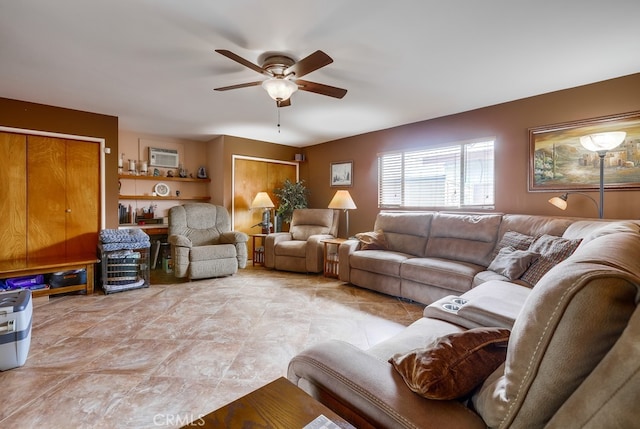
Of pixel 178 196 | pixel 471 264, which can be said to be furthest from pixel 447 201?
pixel 178 196

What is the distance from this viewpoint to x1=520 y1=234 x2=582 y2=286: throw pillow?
7.61 feet

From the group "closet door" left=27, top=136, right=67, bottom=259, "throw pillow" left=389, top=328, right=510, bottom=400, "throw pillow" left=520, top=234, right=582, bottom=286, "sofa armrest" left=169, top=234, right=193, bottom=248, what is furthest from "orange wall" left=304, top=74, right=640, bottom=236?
"closet door" left=27, top=136, right=67, bottom=259

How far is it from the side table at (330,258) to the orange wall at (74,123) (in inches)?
121

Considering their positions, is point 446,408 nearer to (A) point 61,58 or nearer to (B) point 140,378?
(B) point 140,378

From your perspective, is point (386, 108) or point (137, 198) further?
point (137, 198)

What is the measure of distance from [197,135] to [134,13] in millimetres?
3469

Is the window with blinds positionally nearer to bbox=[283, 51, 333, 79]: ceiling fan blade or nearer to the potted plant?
the potted plant

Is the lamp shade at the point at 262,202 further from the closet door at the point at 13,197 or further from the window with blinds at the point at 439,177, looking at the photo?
the closet door at the point at 13,197

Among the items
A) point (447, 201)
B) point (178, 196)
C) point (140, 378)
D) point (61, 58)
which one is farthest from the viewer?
point (178, 196)

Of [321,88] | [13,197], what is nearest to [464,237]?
[321,88]

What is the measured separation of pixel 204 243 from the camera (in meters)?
4.58

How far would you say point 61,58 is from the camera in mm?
2488

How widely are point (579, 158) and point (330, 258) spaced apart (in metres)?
3.18

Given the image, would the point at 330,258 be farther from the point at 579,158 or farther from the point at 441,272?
the point at 579,158
